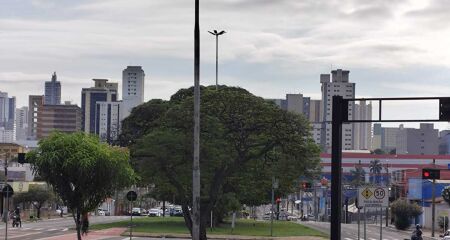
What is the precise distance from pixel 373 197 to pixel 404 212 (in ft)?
188

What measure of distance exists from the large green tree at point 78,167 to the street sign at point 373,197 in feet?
28.4

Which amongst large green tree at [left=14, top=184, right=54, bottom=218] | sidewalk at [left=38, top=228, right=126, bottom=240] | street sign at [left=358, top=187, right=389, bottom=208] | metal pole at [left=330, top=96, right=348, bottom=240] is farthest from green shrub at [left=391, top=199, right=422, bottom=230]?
metal pole at [left=330, top=96, right=348, bottom=240]

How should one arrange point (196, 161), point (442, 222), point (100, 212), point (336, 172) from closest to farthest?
point (336, 172)
point (196, 161)
point (442, 222)
point (100, 212)

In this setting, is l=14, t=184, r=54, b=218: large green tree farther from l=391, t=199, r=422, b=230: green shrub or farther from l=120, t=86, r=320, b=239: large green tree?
l=120, t=86, r=320, b=239: large green tree

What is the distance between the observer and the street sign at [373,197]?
3019cm

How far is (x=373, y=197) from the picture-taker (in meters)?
30.2

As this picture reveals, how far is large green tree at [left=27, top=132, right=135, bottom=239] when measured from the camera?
2975cm

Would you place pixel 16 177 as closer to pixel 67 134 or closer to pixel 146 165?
pixel 146 165

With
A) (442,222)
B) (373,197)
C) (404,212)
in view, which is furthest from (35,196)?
(373,197)

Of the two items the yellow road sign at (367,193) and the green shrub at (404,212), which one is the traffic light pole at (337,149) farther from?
the green shrub at (404,212)

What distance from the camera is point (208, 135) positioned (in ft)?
152

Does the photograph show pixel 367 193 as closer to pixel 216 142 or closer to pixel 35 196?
pixel 216 142

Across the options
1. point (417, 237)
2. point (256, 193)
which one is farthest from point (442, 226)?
point (417, 237)

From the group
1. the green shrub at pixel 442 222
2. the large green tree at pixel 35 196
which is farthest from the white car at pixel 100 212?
the green shrub at pixel 442 222
